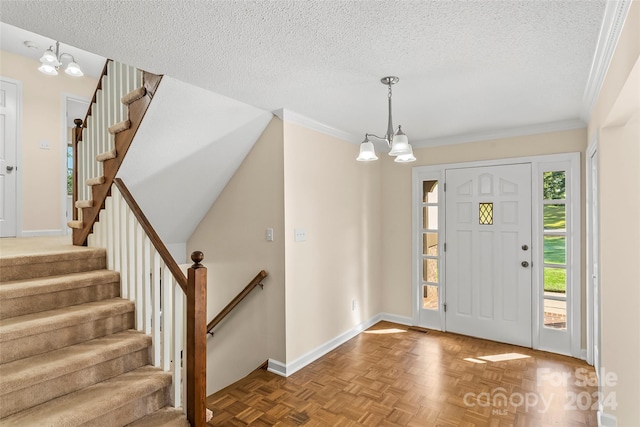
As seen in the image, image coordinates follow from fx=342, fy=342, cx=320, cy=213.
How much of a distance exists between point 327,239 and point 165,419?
2089 millimetres

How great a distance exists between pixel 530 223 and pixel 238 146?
10.2 feet

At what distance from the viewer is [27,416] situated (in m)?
1.71

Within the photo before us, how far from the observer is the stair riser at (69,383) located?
68.4 inches

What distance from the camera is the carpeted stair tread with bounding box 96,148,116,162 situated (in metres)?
2.63

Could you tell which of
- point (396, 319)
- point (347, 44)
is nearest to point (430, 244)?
point (396, 319)

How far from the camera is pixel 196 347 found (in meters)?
2.06

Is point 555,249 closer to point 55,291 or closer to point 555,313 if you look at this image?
point 555,313

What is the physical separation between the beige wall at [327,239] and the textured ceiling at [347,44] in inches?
28.3

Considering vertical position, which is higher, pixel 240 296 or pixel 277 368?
pixel 240 296

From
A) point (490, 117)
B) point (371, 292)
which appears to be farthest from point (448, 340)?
point (490, 117)

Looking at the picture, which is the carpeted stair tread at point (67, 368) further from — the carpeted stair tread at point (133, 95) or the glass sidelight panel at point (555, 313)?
the glass sidelight panel at point (555, 313)

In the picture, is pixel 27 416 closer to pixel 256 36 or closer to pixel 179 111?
pixel 179 111

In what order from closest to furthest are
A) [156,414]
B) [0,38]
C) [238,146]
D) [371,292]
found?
[156,414] → [238,146] → [0,38] → [371,292]

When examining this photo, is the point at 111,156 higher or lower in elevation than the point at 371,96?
lower
